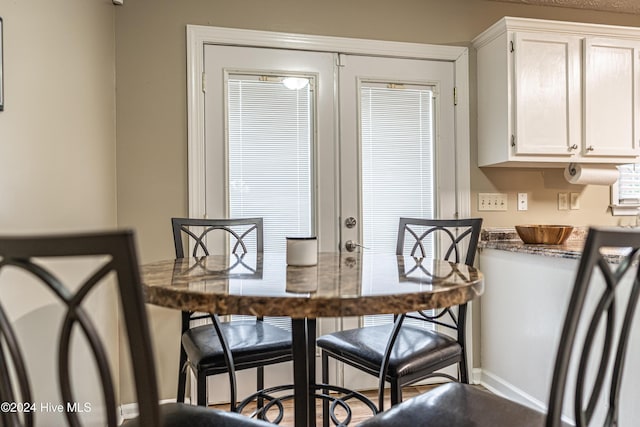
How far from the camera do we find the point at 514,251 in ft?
7.54

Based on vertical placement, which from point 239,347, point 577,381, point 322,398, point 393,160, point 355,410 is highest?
point 393,160

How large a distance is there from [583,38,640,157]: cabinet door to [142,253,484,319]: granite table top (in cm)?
180

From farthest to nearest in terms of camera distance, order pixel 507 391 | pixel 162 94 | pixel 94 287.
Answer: pixel 507 391, pixel 162 94, pixel 94 287

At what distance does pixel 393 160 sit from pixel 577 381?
1872mm

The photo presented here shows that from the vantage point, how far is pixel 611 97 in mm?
2451

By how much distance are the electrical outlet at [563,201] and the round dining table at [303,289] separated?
1.83m

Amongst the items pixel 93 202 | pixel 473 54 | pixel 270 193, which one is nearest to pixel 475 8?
pixel 473 54

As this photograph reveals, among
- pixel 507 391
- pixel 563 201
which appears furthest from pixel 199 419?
pixel 563 201

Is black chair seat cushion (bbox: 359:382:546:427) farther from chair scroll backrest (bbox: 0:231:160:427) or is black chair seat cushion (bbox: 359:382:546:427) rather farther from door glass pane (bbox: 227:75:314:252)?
door glass pane (bbox: 227:75:314:252)

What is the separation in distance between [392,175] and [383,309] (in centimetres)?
178

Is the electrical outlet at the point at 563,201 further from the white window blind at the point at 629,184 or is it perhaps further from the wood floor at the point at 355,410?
the wood floor at the point at 355,410

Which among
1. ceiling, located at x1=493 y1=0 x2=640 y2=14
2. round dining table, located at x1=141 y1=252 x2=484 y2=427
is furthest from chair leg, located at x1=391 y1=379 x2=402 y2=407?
ceiling, located at x1=493 y1=0 x2=640 y2=14

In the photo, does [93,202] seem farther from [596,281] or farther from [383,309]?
[596,281]

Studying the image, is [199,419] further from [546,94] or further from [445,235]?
[546,94]
